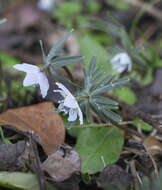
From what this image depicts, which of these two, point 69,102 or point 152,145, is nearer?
point 69,102

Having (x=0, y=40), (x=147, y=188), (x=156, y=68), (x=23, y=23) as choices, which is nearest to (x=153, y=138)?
(x=147, y=188)

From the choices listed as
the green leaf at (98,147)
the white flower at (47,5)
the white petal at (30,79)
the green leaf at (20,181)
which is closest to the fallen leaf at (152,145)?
the green leaf at (98,147)

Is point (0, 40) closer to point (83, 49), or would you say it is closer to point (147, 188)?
point (83, 49)

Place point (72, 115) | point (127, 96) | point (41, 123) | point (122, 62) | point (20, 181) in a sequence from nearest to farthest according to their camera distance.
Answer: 1. point (20, 181)
2. point (72, 115)
3. point (41, 123)
4. point (122, 62)
5. point (127, 96)

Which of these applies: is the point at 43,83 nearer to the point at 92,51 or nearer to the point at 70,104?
the point at 70,104

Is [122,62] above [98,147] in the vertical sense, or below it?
above

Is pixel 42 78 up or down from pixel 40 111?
up

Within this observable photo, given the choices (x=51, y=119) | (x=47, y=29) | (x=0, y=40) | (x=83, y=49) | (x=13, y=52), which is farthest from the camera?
(x=47, y=29)

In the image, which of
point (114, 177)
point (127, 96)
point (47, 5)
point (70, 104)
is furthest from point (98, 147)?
point (47, 5)
